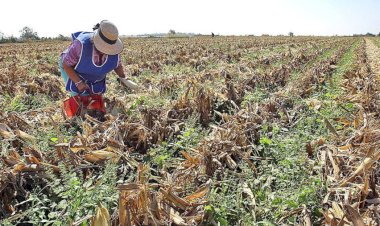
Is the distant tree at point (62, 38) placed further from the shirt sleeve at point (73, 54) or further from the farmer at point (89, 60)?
the shirt sleeve at point (73, 54)

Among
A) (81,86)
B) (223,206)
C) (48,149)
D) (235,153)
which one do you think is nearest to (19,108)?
(81,86)

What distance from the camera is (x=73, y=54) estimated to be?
441cm

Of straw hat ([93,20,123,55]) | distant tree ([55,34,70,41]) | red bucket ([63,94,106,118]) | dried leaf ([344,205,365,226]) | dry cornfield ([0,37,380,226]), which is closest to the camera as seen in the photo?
dried leaf ([344,205,365,226])

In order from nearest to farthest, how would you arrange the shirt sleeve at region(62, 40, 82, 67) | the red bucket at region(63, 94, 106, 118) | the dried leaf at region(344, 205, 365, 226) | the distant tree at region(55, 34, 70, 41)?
1. the dried leaf at region(344, 205, 365, 226)
2. the shirt sleeve at region(62, 40, 82, 67)
3. the red bucket at region(63, 94, 106, 118)
4. the distant tree at region(55, 34, 70, 41)

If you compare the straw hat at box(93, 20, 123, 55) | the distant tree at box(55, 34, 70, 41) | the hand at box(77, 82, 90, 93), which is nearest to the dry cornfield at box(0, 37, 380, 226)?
the hand at box(77, 82, 90, 93)

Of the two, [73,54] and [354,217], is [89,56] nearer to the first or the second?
[73,54]

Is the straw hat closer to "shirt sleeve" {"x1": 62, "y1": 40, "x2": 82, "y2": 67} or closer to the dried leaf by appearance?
"shirt sleeve" {"x1": 62, "y1": 40, "x2": 82, "y2": 67}

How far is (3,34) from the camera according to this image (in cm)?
3872

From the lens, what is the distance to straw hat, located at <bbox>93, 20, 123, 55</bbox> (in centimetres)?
424

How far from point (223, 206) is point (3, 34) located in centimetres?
4230

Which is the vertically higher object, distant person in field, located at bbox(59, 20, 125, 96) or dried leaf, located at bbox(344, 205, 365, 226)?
distant person in field, located at bbox(59, 20, 125, 96)

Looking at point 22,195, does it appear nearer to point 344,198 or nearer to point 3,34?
point 344,198

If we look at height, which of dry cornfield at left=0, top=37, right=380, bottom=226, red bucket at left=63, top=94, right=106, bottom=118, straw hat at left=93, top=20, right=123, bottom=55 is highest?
straw hat at left=93, top=20, right=123, bottom=55

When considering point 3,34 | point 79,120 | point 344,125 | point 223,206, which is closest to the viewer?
point 223,206
